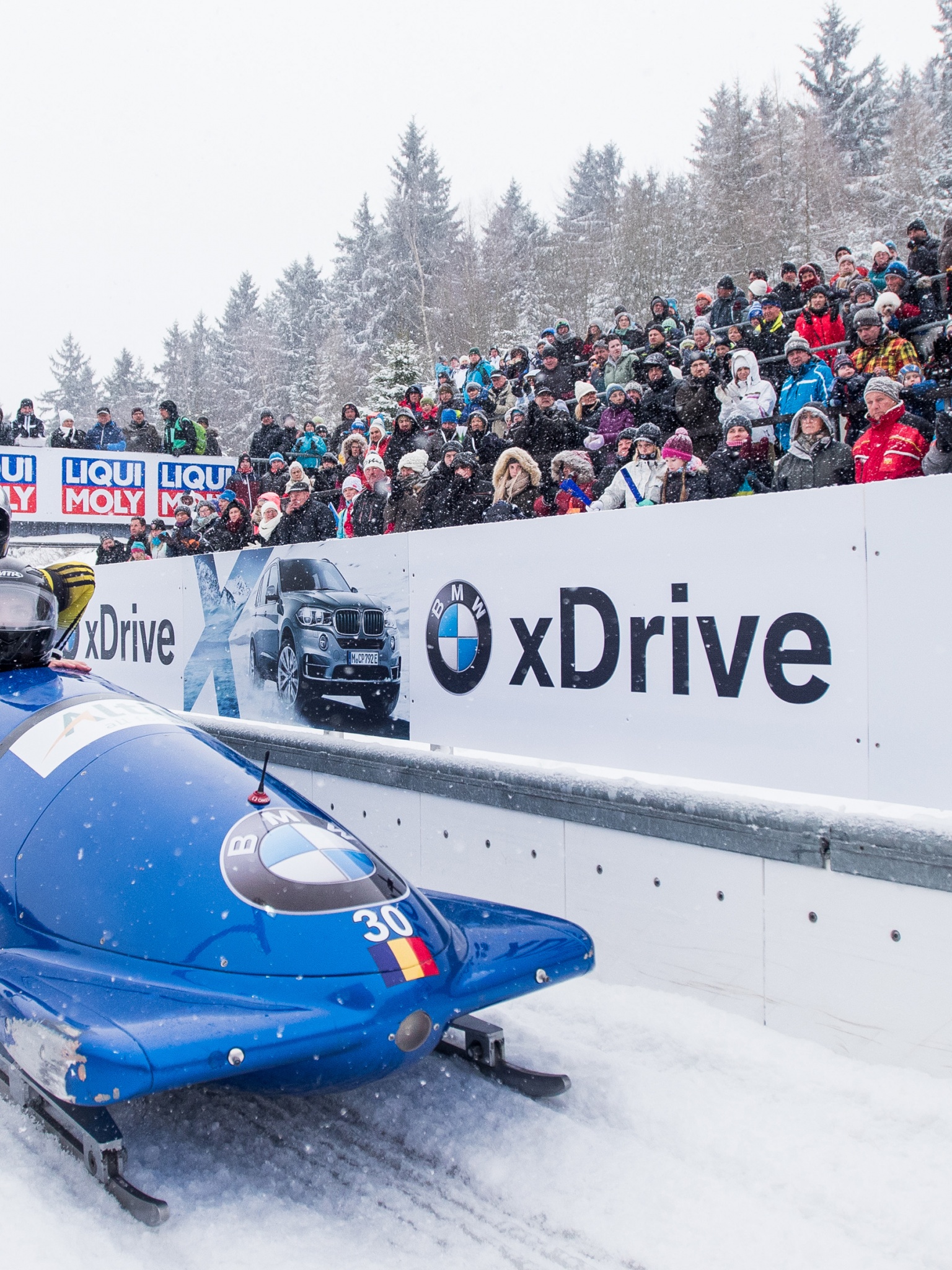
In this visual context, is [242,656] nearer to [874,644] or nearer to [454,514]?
[454,514]

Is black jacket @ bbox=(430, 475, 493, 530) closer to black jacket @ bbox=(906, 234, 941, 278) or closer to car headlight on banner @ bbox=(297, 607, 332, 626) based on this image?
car headlight on banner @ bbox=(297, 607, 332, 626)

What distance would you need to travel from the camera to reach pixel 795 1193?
237cm

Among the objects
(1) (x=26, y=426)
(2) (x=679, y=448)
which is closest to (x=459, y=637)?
(2) (x=679, y=448)

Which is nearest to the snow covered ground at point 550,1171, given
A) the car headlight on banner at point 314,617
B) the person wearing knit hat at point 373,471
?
the car headlight on banner at point 314,617

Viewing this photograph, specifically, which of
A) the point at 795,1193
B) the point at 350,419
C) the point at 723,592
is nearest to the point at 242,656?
the point at 723,592

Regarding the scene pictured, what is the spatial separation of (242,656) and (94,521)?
33.2 ft

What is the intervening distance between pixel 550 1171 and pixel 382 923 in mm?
721

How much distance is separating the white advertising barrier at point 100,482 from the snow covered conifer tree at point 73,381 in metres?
63.0

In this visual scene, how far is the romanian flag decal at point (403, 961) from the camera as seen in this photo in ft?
7.85

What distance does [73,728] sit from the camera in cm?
317

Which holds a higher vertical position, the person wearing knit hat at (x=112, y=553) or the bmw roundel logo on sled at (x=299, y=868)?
the person wearing knit hat at (x=112, y=553)

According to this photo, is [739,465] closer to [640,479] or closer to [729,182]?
[640,479]

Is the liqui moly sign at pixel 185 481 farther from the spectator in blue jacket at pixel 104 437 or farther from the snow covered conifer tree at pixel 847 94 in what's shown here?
the snow covered conifer tree at pixel 847 94

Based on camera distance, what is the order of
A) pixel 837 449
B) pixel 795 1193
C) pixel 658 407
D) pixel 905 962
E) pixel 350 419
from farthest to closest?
pixel 350 419
pixel 658 407
pixel 837 449
pixel 905 962
pixel 795 1193
